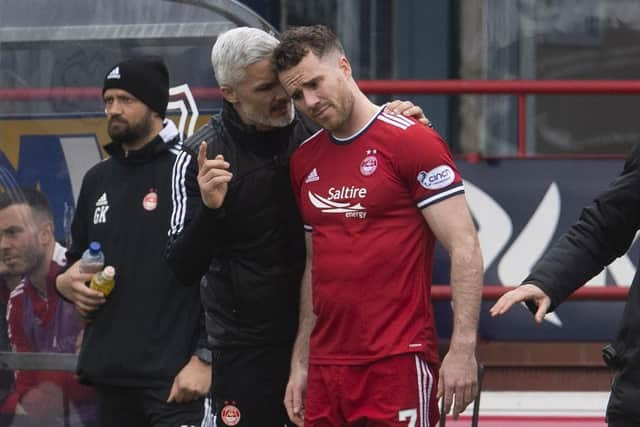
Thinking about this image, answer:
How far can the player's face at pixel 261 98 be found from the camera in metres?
4.52

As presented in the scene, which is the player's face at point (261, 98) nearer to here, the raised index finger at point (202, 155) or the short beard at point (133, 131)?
the raised index finger at point (202, 155)

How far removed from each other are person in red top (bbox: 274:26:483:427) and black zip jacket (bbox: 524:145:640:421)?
1.24 ft

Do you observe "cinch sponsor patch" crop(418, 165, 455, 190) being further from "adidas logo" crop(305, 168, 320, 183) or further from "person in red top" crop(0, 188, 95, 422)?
"person in red top" crop(0, 188, 95, 422)

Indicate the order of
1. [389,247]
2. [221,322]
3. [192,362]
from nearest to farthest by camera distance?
[389,247]
[221,322]
[192,362]

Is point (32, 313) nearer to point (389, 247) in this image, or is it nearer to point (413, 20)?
point (389, 247)

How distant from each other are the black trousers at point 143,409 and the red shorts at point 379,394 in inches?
32.7

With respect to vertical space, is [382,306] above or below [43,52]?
below

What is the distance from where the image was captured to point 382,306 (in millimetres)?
4344

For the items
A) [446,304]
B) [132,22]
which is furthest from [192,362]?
[446,304]

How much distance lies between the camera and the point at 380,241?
4332 mm

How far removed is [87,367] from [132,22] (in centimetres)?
147

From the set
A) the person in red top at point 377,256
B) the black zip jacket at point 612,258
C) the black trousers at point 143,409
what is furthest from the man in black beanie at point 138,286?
the black zip jacket at point 612,258

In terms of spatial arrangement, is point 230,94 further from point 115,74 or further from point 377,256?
point 115,74

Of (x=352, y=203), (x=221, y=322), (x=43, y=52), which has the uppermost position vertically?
(x=43, y=52)
